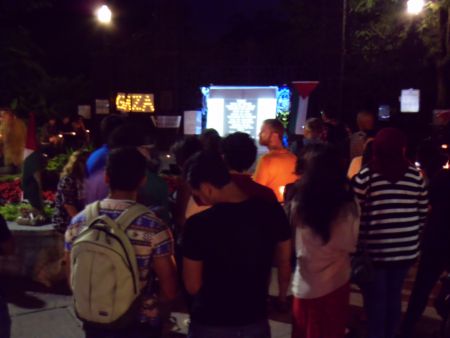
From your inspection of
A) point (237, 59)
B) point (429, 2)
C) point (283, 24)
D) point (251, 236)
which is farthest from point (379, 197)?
point (283, 24)

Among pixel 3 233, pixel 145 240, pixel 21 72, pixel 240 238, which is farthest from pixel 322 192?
pixel 21 72

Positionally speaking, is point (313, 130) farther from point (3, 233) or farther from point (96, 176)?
point (3, 233)

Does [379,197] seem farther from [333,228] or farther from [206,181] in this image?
[206,181]

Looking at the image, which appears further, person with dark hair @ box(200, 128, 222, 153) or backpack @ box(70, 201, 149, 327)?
person with dark hair @ box(200, 128, 222, 153)

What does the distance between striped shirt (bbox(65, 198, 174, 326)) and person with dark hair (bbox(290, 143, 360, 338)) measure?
2.98 feet

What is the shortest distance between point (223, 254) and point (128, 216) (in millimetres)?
484

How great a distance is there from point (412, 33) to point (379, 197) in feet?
61.3

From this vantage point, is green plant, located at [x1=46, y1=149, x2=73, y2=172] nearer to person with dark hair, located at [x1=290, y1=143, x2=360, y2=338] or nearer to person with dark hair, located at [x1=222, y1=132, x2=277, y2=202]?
person with dark hair, located at [x1=222, y1=132, x2=277, y2=202]

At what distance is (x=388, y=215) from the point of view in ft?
13.9

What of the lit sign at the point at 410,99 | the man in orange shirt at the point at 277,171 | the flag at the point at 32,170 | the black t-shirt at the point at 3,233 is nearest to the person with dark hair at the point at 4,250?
the black t-shirt at the point at 3,233

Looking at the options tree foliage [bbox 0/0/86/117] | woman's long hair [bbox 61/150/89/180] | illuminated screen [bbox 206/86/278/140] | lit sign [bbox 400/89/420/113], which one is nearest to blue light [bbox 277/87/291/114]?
illuminated screen [bbox 206/86/278/140]

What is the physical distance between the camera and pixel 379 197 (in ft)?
13.9

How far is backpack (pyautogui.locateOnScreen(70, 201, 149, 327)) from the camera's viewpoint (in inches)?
112

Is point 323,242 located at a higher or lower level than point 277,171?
lower
